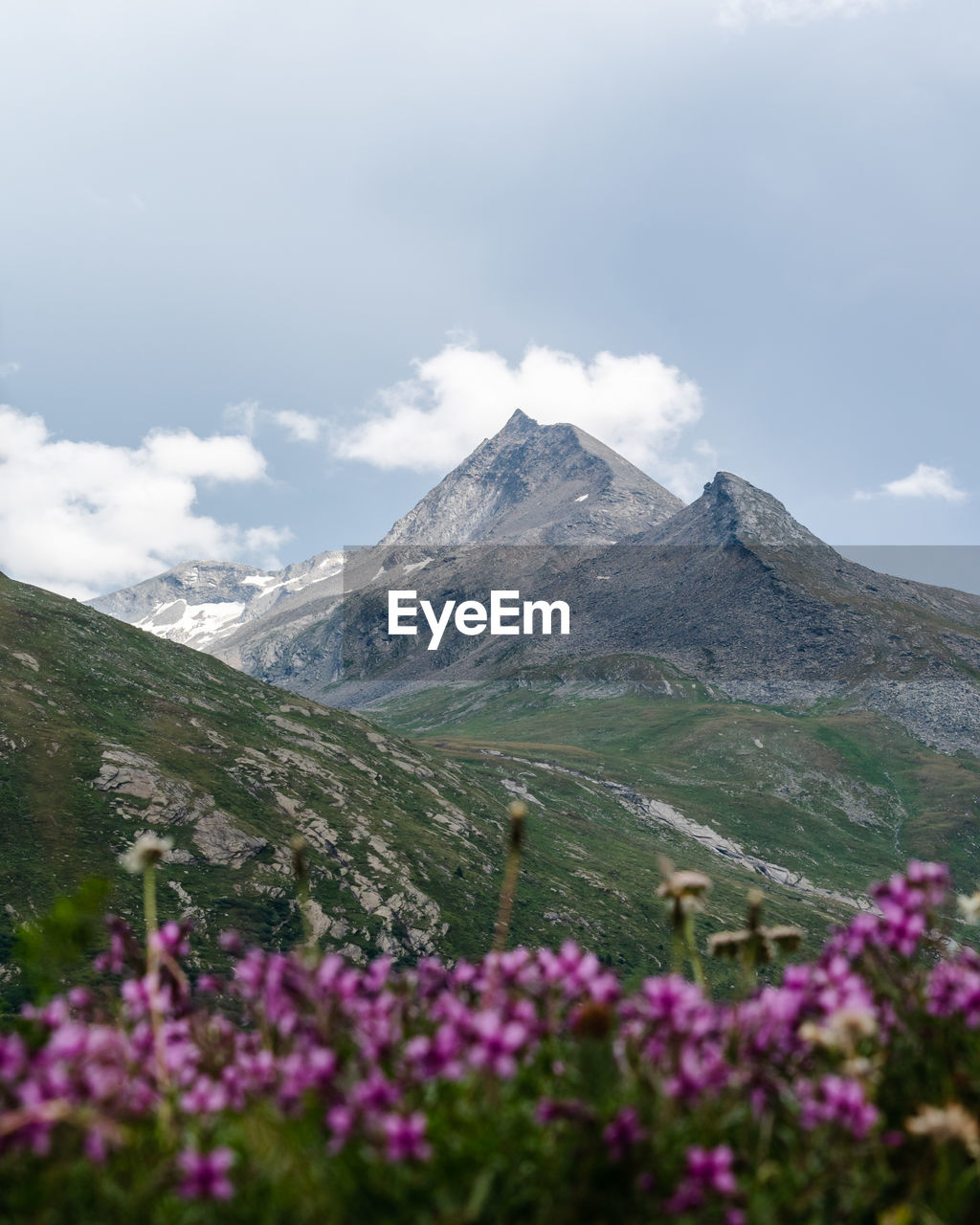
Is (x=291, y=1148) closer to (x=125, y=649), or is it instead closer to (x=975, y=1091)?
(x=975, y=1091)

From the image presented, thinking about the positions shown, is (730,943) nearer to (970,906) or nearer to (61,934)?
(970,906)

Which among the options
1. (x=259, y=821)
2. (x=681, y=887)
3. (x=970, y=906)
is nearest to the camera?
(x=681, y=887)

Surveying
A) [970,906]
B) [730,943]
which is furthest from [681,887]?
[970,906]

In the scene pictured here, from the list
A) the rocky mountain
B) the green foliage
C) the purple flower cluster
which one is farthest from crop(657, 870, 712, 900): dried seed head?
the rocky mountain

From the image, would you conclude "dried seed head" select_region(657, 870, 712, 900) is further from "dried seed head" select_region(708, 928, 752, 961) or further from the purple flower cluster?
the purple flower cluster

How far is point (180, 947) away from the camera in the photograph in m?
5.01

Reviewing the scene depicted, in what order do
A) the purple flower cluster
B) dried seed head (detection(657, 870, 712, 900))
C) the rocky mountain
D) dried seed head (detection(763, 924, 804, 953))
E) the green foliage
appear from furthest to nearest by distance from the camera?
the rocky mountain
dried seed head (detection(763, 924, 804, 953))
dried seed head (detection(657, 870, 712, 900))
the purple flower cluster
the green foliage

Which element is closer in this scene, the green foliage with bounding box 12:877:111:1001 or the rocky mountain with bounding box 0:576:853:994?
the green foliage with bounding box 12:877:111:1001

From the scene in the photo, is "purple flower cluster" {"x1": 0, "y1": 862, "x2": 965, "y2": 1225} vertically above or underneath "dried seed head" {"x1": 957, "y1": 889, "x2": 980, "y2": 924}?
underneath

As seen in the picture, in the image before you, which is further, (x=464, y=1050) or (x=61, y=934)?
(x=464, y=1050)

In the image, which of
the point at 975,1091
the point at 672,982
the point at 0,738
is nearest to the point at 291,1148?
the point at 672,982

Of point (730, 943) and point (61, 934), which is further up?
point (61, 934)

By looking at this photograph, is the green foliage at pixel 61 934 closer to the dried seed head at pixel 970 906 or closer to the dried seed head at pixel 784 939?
the dried seed head at pixel 784 939

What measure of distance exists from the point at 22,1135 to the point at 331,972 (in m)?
1.83
